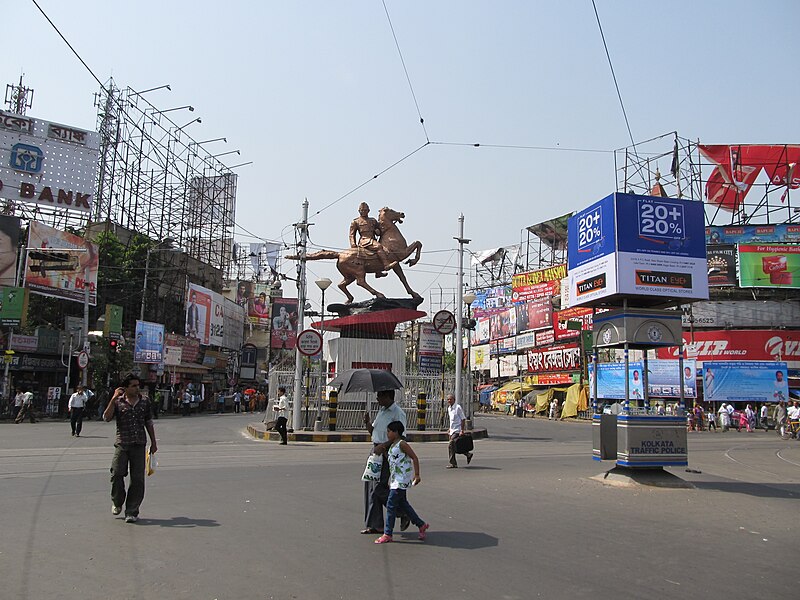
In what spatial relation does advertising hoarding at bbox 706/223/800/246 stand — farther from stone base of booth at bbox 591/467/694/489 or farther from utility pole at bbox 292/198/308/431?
stone base of booth at bbox 591/467/694/489

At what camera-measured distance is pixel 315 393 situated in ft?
78.8

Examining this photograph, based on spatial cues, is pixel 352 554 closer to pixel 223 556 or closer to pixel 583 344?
pixel 223 556

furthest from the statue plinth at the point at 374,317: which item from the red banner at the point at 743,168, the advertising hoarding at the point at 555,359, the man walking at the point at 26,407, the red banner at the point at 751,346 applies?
the red banner at the point at 743,168

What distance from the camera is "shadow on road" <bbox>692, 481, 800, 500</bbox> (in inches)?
438

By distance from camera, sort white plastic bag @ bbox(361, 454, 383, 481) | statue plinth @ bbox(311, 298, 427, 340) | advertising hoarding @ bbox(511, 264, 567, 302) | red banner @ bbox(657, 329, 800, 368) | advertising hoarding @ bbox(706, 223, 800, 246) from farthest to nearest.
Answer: advertising hoarding @ bbox(511, 264, 567, 302) → advertising hoarding @ bbox(706, 223, 800, 246) → red banner @ bbox(657, 329, 800, 368) → statue plinth @ bbox(311, 298, 427, 340) → white plastic bag @ bbox(361, 454, 383, 481)

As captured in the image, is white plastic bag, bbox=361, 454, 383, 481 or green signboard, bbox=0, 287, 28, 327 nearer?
white plastic bag, bbox=361, 454, 383, 481

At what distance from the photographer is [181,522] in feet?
25.3

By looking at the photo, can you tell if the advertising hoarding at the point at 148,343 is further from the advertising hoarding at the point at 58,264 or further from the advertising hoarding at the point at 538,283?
A: the advertising hoarding at the point at 538,283

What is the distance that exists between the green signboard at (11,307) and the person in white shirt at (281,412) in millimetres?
16144

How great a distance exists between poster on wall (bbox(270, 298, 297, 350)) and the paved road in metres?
46.8

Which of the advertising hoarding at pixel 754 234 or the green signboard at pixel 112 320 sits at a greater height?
the advertising hoarding at pixel 754 234

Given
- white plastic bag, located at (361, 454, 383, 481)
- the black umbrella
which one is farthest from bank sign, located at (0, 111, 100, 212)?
white plastic bag, located at (361, 454, 383, 481)

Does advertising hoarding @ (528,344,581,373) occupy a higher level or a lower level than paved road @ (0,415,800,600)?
higher

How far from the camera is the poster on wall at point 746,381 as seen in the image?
130 ft
